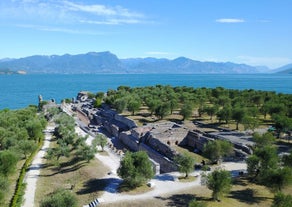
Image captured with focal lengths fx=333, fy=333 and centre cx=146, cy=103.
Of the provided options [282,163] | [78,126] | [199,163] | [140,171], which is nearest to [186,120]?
[78,126]

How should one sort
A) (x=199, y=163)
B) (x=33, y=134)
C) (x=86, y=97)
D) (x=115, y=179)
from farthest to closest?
(x=86, y=97) → (x=33, y=134) → (x=199, y=163) → (x=115, y=179)

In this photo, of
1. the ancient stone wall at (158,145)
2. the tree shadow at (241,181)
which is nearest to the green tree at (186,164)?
the tree shadow at (241,181)

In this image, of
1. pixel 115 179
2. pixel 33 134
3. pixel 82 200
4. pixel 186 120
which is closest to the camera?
pixel 82 200

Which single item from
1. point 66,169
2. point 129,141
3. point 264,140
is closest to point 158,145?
point 129,141

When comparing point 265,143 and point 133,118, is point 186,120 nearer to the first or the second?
point 133,118

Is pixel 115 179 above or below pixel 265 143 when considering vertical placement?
below

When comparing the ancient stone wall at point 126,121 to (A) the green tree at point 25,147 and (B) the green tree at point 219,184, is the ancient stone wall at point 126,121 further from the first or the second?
(B) the green tree at point 219,184
